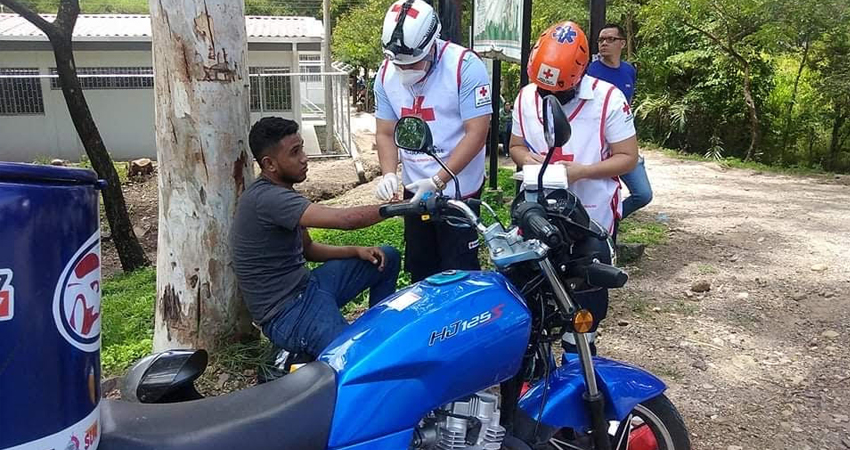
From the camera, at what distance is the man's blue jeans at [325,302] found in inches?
110

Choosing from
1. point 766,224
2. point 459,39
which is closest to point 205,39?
point 459,39

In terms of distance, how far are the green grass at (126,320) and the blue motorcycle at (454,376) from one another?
1858mm

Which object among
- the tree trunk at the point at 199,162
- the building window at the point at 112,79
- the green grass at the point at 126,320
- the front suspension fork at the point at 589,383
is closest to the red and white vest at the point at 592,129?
the front suspension fork at the point at 589,383

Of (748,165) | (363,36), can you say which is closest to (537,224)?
(748,165)

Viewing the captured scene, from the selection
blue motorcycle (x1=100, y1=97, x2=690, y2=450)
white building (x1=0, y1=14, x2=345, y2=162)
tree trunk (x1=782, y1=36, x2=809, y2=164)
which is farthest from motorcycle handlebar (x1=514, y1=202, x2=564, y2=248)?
tree trunk (x1=782, y1=36, x2=809, y2=164)

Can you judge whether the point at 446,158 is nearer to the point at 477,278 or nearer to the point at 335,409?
the point at 477,278

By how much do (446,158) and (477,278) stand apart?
1.37m

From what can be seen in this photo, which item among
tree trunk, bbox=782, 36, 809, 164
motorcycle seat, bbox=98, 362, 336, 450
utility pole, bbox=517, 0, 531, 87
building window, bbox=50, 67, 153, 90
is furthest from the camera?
building window, bbox=50, 67, 153, 90

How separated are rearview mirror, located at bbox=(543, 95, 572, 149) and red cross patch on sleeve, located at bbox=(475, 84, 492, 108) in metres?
1.28

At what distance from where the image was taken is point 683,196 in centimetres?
948

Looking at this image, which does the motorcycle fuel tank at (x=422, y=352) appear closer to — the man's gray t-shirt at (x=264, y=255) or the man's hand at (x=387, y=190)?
the man's hand at (x=387, y=190)

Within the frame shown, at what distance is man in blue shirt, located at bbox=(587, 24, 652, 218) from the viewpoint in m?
5.25

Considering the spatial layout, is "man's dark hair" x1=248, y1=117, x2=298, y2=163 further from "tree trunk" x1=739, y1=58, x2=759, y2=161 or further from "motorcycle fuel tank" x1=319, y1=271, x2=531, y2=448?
"tree trunk" x1=739, y1=58, x2=759, y2=161

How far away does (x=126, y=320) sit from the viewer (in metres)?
4.53
